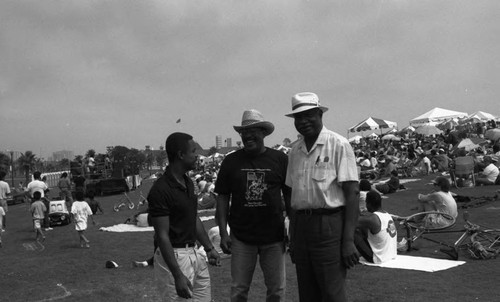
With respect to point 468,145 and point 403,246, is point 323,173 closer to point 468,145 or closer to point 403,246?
point 403,246

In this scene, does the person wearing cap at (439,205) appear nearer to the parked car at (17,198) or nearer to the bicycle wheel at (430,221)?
the bicycle wheel at (430,221)

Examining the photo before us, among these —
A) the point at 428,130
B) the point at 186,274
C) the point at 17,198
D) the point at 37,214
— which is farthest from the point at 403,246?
the point at 17,198

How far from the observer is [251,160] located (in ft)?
14.3

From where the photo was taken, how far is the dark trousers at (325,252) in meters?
3.48

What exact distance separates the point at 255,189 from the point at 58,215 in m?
13.5

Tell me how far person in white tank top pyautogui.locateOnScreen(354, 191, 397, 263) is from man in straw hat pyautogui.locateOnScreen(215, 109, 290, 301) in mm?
3181

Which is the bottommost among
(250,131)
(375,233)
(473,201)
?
(473,201)

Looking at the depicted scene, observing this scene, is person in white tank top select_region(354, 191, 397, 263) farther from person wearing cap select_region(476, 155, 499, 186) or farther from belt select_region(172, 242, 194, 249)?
person wearing cap select_region(476, 155, 499, 186)

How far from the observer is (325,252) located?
348cm

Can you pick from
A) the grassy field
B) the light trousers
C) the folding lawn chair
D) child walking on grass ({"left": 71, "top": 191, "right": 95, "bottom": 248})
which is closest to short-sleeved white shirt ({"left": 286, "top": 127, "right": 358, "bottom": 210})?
the light trousers

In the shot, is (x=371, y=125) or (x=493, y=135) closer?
(x=493, y=135)

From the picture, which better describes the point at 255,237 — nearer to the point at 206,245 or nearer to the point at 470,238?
the point at 206,245

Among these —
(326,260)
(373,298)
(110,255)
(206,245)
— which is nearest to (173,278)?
(206,245)

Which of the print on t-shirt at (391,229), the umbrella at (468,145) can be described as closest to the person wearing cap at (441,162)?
the umbrella at (468,145)
